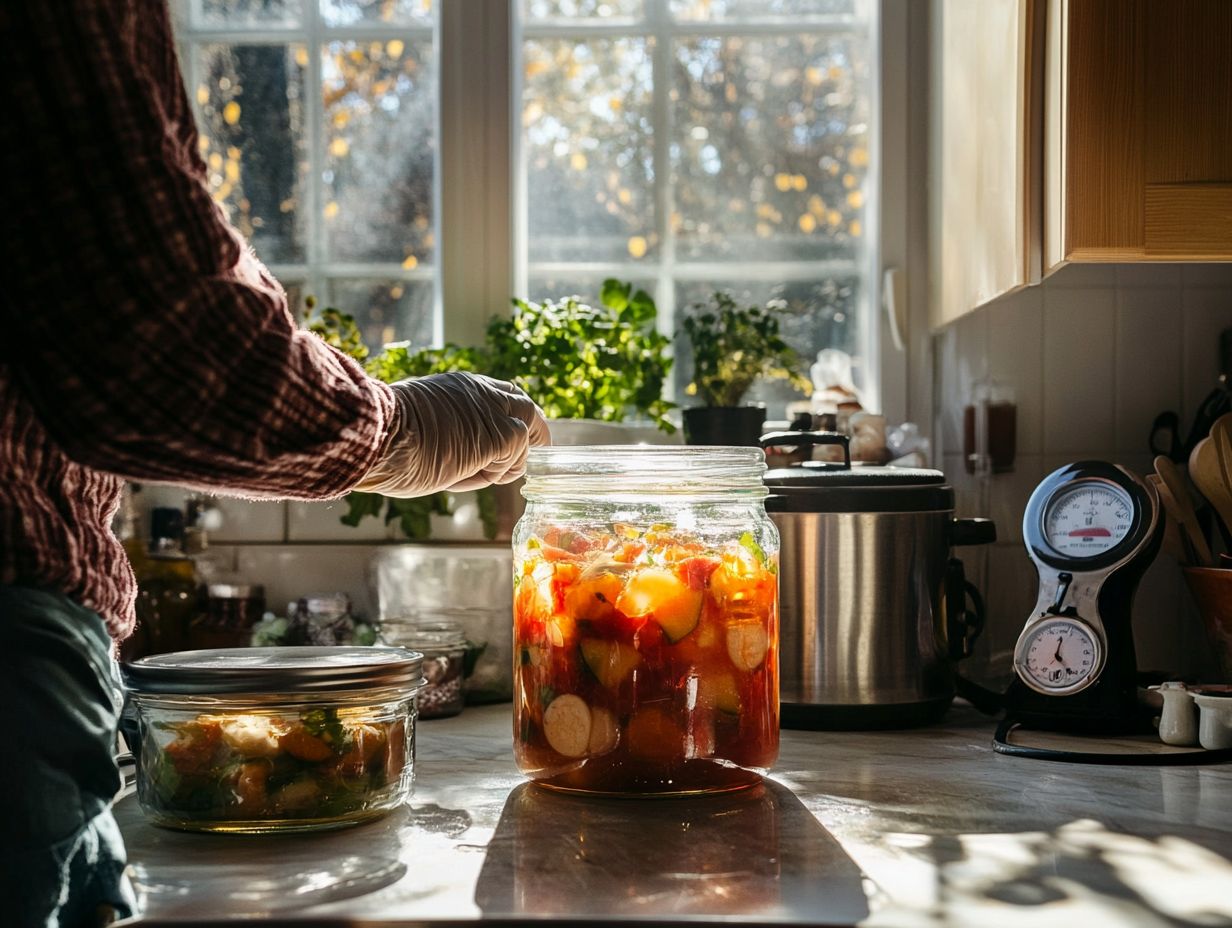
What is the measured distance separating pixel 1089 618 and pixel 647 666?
1.88 ft

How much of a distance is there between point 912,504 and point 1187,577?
0.35 m

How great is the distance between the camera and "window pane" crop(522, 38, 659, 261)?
1.92 meters

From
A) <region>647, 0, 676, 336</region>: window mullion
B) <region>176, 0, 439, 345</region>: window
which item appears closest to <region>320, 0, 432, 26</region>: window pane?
<region>176, 0, 439, 345</region>: window

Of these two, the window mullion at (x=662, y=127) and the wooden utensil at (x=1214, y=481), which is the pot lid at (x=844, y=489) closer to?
the wooden utensil at (x=1214, y=481)

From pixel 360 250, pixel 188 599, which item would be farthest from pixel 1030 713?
pixel 360 250

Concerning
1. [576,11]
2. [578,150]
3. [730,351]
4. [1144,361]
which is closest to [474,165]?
[578,150]

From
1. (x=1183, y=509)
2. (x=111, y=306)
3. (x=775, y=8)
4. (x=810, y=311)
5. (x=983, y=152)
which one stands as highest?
(x=775, y=8)

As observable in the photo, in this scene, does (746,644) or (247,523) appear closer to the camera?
(746,644)

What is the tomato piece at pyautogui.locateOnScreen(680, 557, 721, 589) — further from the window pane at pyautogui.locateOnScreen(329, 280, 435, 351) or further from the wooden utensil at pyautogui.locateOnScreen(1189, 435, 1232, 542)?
the window pane at pyautogui.locateOnScreen(329, 280, 435, 351)

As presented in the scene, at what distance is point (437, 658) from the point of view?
4.67ft

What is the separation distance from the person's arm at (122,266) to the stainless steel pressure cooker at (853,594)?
705mm

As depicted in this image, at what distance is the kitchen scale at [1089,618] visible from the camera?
50.2 inches

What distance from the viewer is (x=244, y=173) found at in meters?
1.96

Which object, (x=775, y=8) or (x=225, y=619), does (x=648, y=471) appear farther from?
(x=775, y=8)
